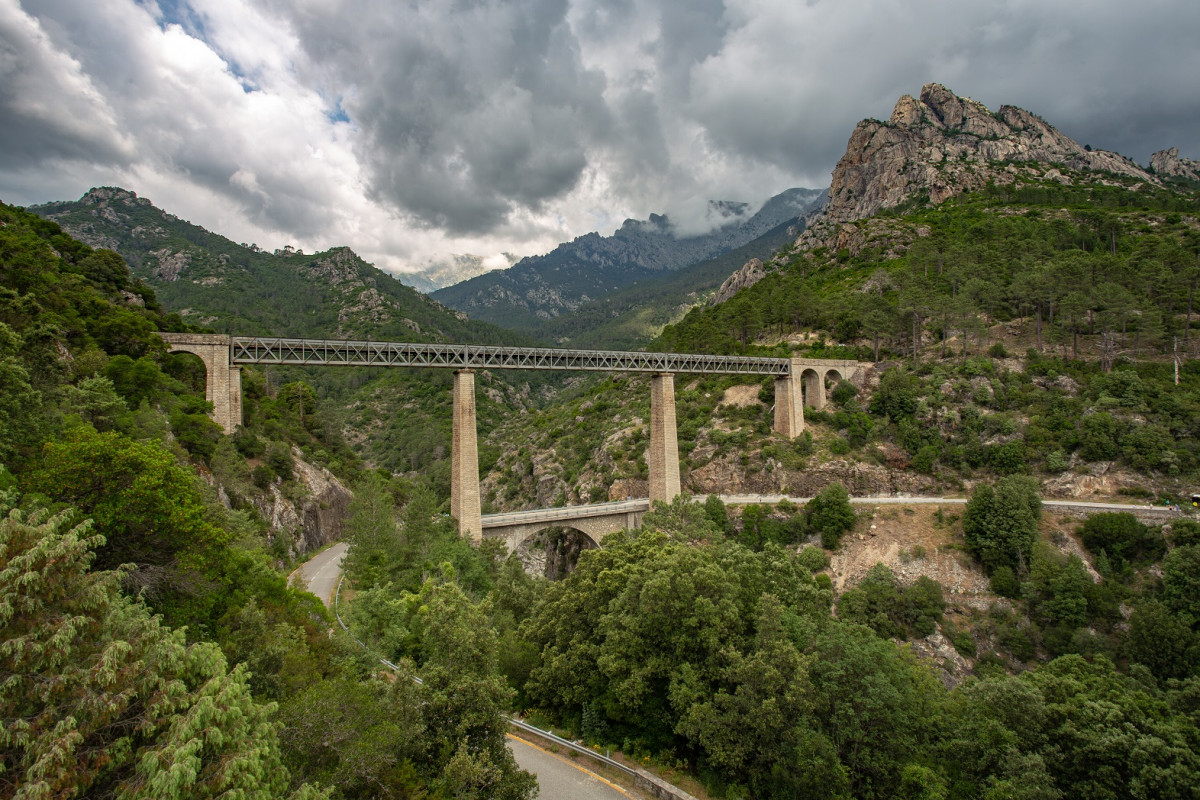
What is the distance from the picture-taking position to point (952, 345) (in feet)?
201

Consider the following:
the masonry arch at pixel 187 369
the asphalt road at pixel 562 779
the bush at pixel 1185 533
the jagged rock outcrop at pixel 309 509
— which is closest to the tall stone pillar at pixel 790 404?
the bush at pixel 1185 533

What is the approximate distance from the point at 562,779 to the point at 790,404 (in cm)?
4764

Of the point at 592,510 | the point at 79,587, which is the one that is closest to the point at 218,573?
the point at 79,587

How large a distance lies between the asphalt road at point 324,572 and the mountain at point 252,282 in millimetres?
85612

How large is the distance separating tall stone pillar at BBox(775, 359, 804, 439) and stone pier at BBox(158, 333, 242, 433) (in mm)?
48899

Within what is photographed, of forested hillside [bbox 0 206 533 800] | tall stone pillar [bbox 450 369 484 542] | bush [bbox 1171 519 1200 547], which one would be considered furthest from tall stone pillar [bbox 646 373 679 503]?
bush [bbox 1171 519 1200 547]

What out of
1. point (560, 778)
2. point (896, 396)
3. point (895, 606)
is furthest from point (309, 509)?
point (896, 396)

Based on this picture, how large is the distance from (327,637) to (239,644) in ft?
21.8

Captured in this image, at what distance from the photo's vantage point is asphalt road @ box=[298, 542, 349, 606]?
98.2ft

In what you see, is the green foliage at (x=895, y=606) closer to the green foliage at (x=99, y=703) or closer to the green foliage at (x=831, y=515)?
the green foliage at (x=831, y=515)

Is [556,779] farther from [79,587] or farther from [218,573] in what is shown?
[79,587]

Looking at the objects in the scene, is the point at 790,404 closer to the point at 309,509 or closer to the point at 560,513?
the point at 560,513

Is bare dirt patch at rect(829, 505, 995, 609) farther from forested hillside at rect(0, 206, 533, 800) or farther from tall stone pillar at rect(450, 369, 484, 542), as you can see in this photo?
forested hillside at rect(0, 206, 533, 800)

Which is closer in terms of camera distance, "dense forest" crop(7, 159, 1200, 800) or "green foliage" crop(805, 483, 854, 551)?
"dense forest" crop(7, 159, 1200, 800)
